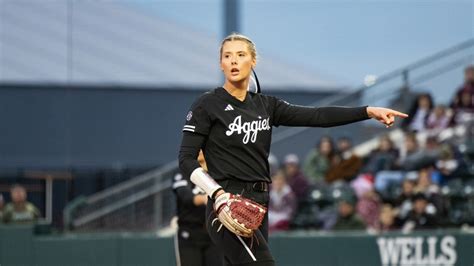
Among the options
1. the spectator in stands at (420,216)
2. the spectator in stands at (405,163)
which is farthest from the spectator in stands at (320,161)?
the spectator in stands at (420,216)

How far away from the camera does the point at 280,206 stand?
14.1 metres

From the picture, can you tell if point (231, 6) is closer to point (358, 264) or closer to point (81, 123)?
point (358, 264)

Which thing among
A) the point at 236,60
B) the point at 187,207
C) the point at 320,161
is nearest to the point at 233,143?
the point at 236,60

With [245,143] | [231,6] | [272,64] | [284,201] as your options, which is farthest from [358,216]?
[272,64]

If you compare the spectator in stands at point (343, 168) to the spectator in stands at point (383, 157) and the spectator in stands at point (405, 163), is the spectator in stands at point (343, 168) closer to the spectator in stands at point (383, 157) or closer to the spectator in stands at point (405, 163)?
the spectator in stands at point (383, 157)

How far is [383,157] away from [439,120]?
4.20ft

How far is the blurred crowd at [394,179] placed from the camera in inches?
518

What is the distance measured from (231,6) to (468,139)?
4048 mm

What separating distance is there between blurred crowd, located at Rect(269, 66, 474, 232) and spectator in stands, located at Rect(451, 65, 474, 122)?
0.02 m

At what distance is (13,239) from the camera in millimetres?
12906

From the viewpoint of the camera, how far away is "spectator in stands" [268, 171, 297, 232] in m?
14.0

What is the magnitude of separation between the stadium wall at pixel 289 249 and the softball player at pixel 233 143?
566cm

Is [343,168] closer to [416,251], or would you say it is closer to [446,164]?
[446,164]

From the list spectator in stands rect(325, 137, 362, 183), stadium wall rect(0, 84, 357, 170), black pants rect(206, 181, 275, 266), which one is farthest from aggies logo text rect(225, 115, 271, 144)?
stadium wall rect(0, 84, 357, 170)
